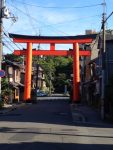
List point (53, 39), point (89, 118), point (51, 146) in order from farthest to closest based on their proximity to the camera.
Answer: point (53, 39) → point (89, 118) → point (51, 146)

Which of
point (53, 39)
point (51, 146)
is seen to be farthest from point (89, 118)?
point (53, 39)

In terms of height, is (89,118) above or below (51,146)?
below

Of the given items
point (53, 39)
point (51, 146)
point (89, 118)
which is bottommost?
point (89, 118)

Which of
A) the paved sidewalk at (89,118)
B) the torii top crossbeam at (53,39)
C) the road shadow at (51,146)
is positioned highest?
the torii top crossbeam at (53,39)

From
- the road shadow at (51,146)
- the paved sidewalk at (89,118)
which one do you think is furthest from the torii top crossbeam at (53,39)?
the road shadow at (51,146)

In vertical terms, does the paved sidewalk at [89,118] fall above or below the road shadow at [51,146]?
below

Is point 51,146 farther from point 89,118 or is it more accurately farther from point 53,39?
point 53,39

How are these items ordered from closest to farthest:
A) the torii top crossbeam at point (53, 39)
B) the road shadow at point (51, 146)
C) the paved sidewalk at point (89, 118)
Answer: the road shadow at point (51, 146) → the paved sidewalk at point (89, 118) → the torii top crossbeam at point (53, 39)

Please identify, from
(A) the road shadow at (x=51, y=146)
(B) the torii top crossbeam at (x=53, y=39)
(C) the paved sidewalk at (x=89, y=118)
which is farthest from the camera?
(B) the torii top crossbeam at (x=53, y=39)

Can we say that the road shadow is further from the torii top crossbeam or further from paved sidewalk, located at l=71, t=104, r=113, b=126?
the torii top crossbeam

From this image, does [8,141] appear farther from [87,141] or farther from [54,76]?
[54,76]

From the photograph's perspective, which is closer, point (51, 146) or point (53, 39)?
point (51, 146)

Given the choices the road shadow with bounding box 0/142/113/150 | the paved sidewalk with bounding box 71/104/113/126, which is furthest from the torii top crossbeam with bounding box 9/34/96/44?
the road shadow with bounding box 0/142/113/150

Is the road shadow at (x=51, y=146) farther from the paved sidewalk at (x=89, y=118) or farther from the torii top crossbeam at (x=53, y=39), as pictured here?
the torii top crossbeam at (x=53, y=39)
